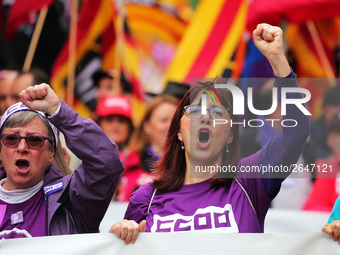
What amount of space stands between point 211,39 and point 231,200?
4533mm

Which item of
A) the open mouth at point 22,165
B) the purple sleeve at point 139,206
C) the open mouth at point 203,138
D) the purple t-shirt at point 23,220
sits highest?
the open mouth at point 203,138

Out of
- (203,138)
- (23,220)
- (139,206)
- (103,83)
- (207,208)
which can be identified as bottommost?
(103,83)

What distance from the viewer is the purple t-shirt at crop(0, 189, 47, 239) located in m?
3.15

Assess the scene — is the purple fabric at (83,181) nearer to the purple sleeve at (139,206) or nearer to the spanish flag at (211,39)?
the purple sleeve at (139,206)

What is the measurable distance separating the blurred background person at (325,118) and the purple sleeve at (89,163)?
260 cm

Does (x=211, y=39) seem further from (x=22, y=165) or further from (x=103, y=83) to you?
(x=22, y=165)

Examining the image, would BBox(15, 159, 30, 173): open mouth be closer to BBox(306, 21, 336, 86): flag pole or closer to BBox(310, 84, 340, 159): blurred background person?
BBox(310, 84, 340, 159): blurred background person

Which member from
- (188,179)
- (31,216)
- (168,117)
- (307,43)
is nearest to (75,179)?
(31,216)

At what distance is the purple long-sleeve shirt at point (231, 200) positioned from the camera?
305 cm

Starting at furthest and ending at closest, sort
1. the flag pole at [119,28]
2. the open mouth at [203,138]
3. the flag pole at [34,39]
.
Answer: the flag pole at [119,28] < the flag pole at [34,39] < the open mouth at [203,138]

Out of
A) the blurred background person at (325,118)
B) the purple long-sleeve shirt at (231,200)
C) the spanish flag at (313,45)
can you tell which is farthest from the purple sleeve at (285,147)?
the spanish flag at (313,45)

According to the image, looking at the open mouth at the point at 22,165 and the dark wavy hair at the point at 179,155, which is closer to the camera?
the open mouth at the point at 22,165

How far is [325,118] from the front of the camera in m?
5.57

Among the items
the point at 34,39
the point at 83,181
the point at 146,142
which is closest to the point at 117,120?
the point at 146,142
